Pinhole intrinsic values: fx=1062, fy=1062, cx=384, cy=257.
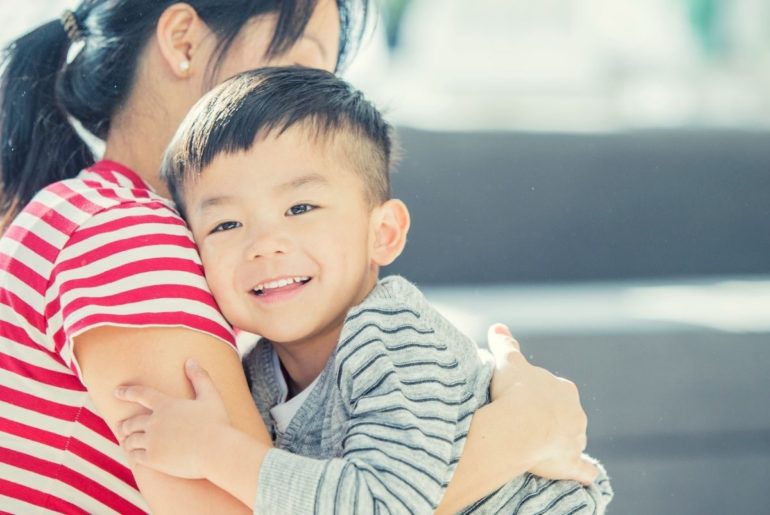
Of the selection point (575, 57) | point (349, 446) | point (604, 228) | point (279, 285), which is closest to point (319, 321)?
point (279, 285)

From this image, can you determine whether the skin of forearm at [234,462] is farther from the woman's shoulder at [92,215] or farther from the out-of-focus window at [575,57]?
the out-of-focus window at [575,57]

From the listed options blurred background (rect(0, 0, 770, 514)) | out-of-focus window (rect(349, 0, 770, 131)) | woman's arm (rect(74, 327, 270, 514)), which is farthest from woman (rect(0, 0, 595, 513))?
out-of-focus window (rect(349, 0, 770, 131))

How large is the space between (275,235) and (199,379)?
0.15 metres

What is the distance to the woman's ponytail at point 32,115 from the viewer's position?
112 centimetres

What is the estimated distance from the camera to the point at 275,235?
88 centimetres

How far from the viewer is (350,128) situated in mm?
958

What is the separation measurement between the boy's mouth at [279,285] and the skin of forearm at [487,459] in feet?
0.61

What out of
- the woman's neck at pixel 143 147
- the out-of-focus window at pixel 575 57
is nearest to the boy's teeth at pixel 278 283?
the woman's neck at pixel 143 147

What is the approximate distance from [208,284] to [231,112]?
0.15 m

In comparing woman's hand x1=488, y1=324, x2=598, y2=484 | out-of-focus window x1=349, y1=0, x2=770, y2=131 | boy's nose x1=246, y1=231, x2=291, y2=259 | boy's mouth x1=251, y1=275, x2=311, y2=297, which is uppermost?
out-of-focus window x1=349, y1=0, x2=770, y2=131

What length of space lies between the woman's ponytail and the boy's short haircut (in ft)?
0.73

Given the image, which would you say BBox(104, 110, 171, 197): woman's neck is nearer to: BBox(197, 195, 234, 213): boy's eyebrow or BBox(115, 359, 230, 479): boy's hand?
BBox(197, 195, 234, 213): boy's eyebrow

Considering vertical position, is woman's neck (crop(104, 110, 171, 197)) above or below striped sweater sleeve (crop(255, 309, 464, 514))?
above

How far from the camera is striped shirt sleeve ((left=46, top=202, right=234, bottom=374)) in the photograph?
0.79 meters
